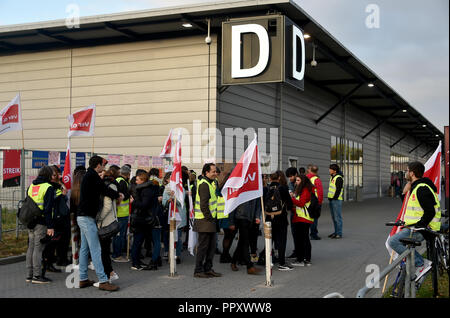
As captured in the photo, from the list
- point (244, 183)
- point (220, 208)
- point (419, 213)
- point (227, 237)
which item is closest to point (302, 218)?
point (227, 237)

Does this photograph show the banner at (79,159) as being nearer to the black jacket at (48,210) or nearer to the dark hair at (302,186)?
the black jacket at (48,210)

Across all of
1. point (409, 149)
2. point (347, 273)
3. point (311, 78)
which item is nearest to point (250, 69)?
point (347, 273)

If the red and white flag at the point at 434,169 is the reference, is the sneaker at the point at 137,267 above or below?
below

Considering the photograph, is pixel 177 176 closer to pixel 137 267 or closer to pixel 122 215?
pixel 122 215

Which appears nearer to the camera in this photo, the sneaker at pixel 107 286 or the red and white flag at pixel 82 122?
the sneaker at pixel 107 286

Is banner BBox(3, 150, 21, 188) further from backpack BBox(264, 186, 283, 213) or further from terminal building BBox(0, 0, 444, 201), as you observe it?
backpack BBox(264, 186, 283, 213)

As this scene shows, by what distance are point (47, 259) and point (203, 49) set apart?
9784 mm

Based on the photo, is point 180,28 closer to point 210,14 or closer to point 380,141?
point 210,14

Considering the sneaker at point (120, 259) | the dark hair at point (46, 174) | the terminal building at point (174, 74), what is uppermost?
the terminal building at point (174, 74)

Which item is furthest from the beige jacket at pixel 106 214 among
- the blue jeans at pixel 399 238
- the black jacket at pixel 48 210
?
the blue jeans at pixel 399 238

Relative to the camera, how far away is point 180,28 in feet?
52.3

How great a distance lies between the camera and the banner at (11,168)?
1153 centimetres

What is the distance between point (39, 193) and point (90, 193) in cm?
102

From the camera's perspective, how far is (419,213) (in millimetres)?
6312
